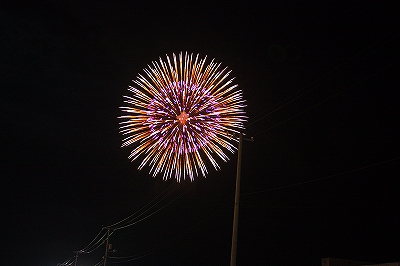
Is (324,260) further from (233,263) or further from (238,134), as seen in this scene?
(238,134)

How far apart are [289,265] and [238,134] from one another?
106 feet

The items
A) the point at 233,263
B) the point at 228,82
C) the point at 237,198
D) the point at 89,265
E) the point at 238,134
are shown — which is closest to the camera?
the point at 233,263

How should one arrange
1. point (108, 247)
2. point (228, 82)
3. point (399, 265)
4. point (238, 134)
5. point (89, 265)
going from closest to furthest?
point (399, 265), point (238, 134), point (228, 82), point (108, 247), point (89, 265)

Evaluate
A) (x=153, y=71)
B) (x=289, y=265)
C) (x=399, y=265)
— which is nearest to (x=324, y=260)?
(x=399, y=265)

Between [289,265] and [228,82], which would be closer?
[228,82]

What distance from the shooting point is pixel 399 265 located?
18312 mm

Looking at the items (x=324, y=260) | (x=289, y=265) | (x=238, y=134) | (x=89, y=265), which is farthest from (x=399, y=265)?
(x=89, y=265)

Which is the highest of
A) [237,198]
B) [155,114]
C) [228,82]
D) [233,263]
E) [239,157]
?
[228,82]

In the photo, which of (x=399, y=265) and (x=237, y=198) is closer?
(x=399, y=265)

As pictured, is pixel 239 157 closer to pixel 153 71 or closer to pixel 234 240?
pixel 234 240

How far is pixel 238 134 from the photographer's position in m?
23.3

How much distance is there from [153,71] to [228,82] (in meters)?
3.91

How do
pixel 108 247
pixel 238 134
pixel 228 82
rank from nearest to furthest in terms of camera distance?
1. pixel 238 134
2. pixel 228 82
3. pixel 108 247

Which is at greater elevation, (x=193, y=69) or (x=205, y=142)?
(x=193, y=69)
